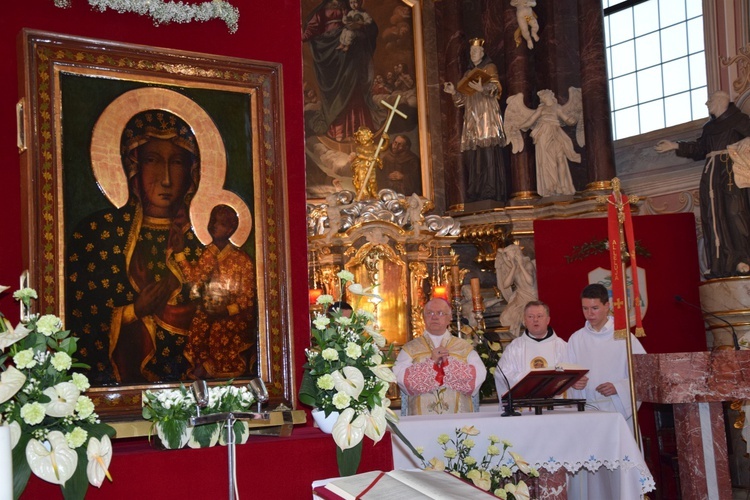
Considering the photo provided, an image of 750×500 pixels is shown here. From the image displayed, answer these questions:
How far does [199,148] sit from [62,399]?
165 cm

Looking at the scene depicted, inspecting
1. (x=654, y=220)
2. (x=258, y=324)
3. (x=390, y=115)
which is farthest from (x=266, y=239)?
(x=390, y=115)

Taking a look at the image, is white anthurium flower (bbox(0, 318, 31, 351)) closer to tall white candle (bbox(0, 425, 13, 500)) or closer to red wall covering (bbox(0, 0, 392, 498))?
red wall covering (bbox(0, 0, 392, 498))

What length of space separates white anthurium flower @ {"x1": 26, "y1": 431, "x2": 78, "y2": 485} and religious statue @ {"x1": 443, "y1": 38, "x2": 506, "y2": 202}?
413 inches

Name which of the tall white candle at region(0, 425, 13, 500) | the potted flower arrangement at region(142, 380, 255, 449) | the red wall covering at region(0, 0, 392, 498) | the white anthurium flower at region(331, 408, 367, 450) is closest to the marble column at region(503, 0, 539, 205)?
the red wall covering at region(0, 0, 392, 498)

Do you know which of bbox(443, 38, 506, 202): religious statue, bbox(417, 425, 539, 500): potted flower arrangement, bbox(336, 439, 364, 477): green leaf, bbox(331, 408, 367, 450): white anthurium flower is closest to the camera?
bbox(331, 408, 367, 450): white anthurium flower

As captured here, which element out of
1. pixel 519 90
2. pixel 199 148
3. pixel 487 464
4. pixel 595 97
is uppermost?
pixel 519 90

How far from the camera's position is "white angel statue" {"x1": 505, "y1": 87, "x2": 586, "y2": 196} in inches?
515

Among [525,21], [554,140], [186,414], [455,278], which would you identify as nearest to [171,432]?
[186,414]

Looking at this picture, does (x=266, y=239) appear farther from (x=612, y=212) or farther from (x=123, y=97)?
(x=612, y=212)

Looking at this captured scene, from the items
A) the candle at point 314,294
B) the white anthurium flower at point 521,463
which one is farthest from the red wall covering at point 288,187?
the candle at point 314,294

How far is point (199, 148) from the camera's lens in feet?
15.6

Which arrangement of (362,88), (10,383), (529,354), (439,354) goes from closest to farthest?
(10,383) < (439,354) < (529,354) < (362,88)

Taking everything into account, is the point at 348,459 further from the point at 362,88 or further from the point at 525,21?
the point at 362,88

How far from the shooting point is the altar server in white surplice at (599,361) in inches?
289
